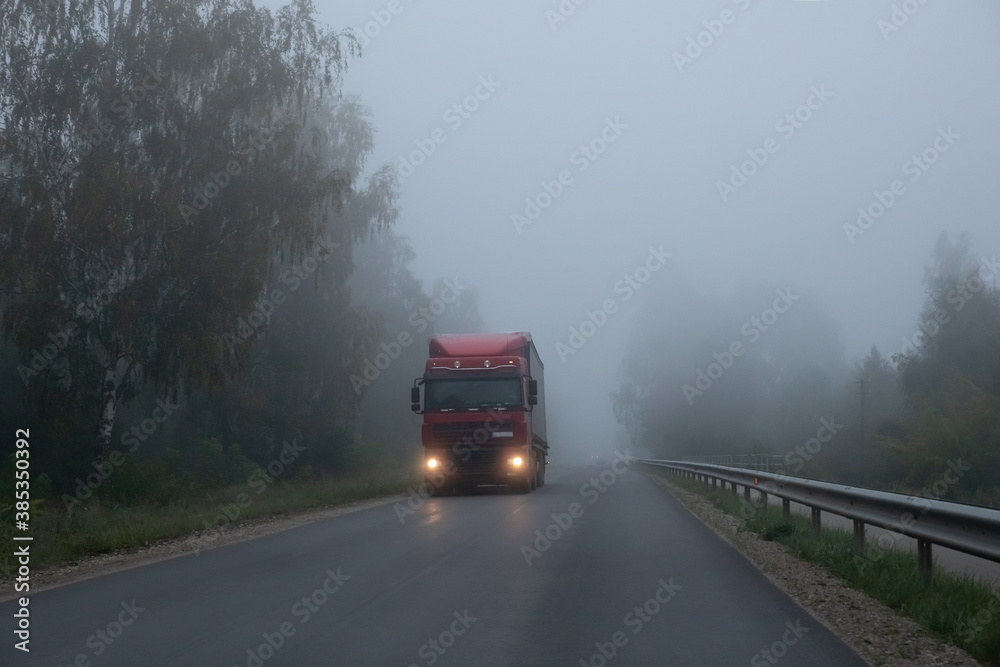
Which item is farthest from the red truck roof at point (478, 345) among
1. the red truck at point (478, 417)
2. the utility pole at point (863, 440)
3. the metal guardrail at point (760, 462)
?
the utility pole at point (863, 440)

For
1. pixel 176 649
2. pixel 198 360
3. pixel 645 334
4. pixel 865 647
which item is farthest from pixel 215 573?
pixel 645 334

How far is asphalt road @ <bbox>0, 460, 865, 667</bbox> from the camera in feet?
22.4

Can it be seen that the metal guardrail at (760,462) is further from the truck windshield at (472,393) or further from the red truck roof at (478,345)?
the truck windshield at (472,393)

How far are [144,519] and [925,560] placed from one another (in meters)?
12.6

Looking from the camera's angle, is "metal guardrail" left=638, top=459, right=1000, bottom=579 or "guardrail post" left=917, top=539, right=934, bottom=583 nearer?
"metal guardrail" left=638, top=459, right=1000, bottom=579

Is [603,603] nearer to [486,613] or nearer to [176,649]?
[486,613]

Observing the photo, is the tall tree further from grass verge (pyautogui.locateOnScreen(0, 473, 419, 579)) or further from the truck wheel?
the truck wheel

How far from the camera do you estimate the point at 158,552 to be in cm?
1384

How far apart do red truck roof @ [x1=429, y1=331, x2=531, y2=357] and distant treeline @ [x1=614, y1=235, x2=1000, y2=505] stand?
1765 cm

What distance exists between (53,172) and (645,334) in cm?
6566

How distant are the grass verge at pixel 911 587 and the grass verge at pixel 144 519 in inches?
356

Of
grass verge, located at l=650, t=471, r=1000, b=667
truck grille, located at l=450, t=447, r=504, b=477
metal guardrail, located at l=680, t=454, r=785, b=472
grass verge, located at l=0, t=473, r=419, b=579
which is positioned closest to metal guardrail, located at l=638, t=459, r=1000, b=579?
grass verge, located at l=650, t=471, r=1000, b=667

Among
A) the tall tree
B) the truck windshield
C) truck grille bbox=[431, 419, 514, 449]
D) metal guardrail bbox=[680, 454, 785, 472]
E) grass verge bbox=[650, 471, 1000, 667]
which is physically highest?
the tall tree

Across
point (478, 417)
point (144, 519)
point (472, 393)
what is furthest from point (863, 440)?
point (144, 519)
